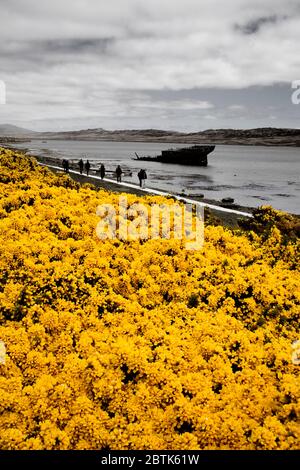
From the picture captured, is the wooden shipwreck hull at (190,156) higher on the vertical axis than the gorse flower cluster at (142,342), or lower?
higher

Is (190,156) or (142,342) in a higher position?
(190,156)

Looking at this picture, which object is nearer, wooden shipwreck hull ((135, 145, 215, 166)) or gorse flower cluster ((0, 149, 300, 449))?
gorse flower cluster ((0, 149, 300, 449))

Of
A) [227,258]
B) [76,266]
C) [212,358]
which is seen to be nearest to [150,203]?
[227,258]

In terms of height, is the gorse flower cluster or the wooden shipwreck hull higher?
the wooden shipwreck hull

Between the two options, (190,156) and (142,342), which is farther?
(190,156)

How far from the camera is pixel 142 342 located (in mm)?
7426

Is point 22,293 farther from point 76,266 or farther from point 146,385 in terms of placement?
point 146,385

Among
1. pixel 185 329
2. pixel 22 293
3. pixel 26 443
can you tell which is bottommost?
pixel 26 443

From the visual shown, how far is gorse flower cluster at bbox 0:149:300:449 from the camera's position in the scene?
597 cm

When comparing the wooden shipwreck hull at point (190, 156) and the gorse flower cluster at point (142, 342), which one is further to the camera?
the wooden shipwreck hull at point (190, 156)

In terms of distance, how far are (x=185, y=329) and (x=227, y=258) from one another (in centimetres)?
400

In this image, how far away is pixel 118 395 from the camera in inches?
253

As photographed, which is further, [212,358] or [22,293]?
[22,293]

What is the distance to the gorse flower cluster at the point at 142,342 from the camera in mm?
5969
